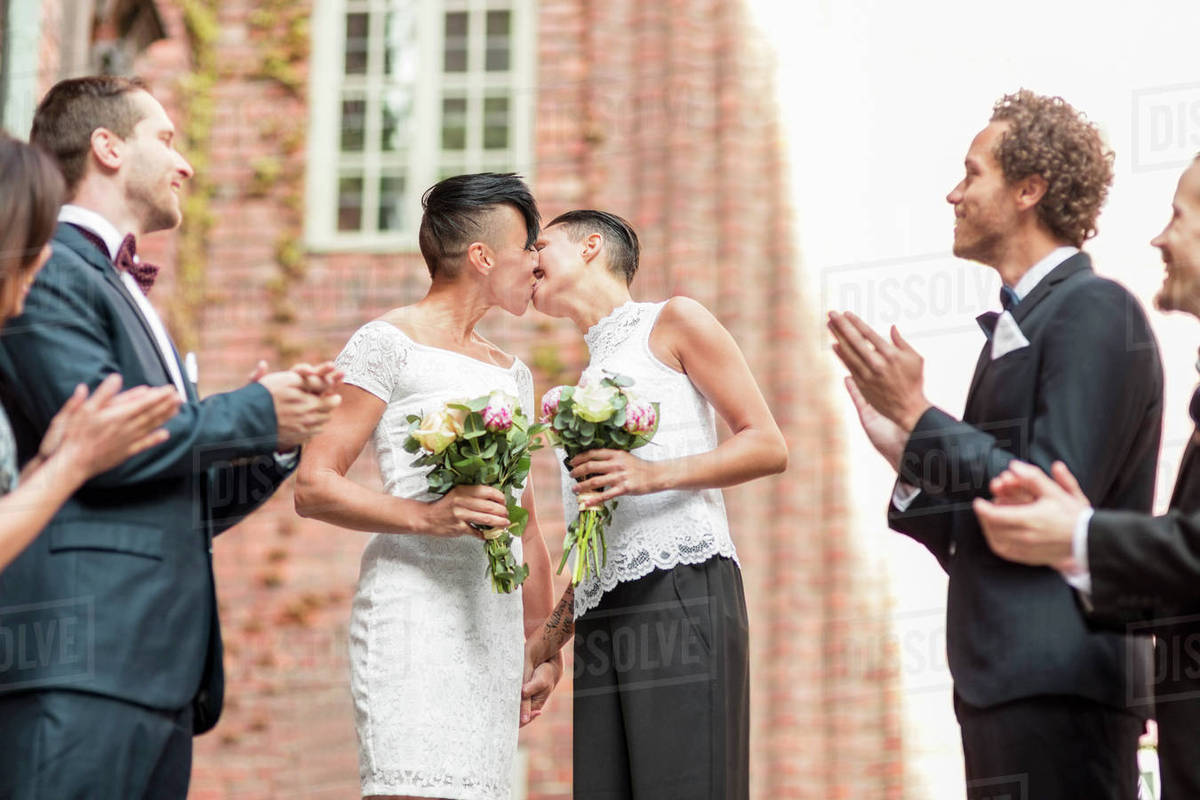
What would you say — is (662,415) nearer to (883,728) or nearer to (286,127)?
(883,728)

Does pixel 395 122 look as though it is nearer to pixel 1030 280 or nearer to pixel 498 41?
pixel 498 41

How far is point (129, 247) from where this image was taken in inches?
136

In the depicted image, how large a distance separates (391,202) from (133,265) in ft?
17.3

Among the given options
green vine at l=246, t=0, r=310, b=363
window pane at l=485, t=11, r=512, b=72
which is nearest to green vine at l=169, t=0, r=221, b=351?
green vine at l=246, t=0, r=310, b=363

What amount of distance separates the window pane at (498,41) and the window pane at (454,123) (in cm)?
28

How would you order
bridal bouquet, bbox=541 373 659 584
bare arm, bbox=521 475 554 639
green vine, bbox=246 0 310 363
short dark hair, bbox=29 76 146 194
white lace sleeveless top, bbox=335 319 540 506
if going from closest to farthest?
short dark hair, bbox=29 76 146 194
bridal bouquet, bbox=541 373 659 584
white lace sleeveless top, bbox=335 319 540 506
bare arm, bbox=521 475 554 639
green vine, bbox=246 0 310 363

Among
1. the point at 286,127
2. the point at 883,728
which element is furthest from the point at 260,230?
the point at 883,728

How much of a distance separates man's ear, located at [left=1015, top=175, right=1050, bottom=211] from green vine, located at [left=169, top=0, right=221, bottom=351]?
19.3ft

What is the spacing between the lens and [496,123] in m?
8.70

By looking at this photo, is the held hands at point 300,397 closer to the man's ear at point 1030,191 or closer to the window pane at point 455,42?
the man's ear at point 1030,191

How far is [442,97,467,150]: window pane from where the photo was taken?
8.77 m

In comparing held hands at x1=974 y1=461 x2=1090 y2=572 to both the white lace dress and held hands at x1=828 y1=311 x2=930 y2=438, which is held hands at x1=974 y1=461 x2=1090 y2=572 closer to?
held hands at x1=828 y1=311 x2=930 y2=438

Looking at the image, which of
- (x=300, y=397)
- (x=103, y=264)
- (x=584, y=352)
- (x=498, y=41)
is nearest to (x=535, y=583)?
(x=300, y=397)

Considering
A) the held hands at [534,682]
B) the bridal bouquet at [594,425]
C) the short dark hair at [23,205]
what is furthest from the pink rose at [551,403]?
the short dark hair at [23,205]
